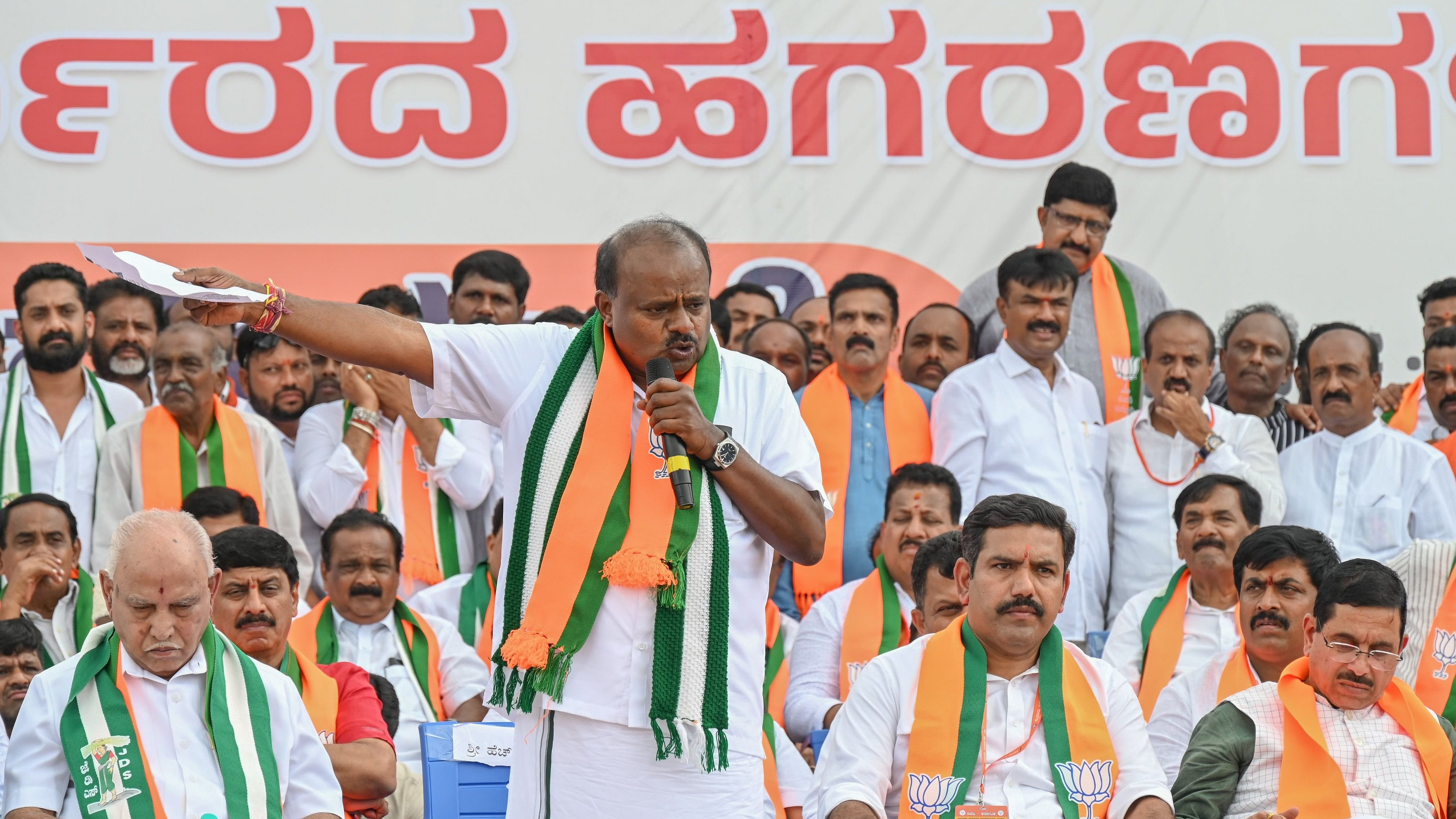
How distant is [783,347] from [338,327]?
12.2 ft

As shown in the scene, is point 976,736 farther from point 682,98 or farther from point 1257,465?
point 682,98

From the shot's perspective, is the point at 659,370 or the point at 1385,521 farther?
the point at 1385,521

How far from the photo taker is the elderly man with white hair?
3486 mm

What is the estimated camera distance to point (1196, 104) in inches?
287

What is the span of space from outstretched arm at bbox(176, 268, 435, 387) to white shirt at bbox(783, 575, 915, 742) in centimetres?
268

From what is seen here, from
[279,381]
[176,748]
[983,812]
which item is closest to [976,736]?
[983,812]

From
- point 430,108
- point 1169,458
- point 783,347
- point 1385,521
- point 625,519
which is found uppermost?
point 430,108

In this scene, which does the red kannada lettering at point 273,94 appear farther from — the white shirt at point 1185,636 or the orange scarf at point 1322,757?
the orange scarf at point 1322,757

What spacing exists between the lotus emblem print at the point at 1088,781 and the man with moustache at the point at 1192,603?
150 centimetres

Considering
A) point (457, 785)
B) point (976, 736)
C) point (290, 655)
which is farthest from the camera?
point (290, 655)

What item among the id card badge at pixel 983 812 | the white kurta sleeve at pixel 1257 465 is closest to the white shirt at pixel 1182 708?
the white kurta sleeve at pixel 1257 465

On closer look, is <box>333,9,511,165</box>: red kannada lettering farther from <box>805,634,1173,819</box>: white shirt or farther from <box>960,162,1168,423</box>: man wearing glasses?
<box>805,634,1173,819</box>: white shirt

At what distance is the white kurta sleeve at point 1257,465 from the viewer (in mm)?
5645

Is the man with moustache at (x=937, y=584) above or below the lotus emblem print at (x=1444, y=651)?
above
